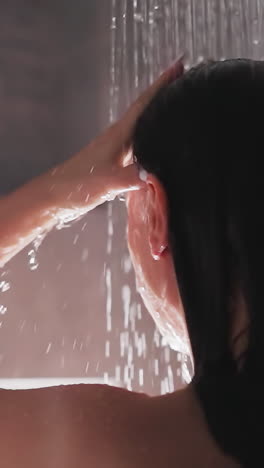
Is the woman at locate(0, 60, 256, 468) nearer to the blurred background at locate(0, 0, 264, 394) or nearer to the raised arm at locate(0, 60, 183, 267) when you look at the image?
the raised arm at locate(0, 60, 183, 267)

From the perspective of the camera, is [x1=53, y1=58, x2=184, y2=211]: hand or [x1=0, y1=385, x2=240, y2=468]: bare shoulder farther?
[x1=53, y1=58, x2=184, y2=211]: hand

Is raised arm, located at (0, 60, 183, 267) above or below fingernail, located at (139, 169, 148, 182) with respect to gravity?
below

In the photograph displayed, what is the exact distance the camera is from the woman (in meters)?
0.53

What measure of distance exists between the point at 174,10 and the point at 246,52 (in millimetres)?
234

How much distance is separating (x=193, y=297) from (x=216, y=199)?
8 cm

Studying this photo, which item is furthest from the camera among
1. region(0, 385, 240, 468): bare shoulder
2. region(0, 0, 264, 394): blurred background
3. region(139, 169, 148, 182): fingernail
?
region(0, 0, 264, 394): blurred background

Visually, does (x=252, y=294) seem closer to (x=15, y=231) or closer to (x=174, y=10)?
(x=15, y=231)

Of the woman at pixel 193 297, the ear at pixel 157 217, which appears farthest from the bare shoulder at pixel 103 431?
the ear at pixel 157 217

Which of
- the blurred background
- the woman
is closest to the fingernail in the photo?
the woman

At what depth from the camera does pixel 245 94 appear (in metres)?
0.59

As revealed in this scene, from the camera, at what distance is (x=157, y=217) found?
604 mm

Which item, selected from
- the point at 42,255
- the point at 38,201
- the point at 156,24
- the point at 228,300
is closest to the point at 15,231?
→ the point at 38,201

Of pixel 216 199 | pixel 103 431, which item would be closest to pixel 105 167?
pixel 216 199

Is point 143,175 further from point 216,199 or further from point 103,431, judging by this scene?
point 103,431
